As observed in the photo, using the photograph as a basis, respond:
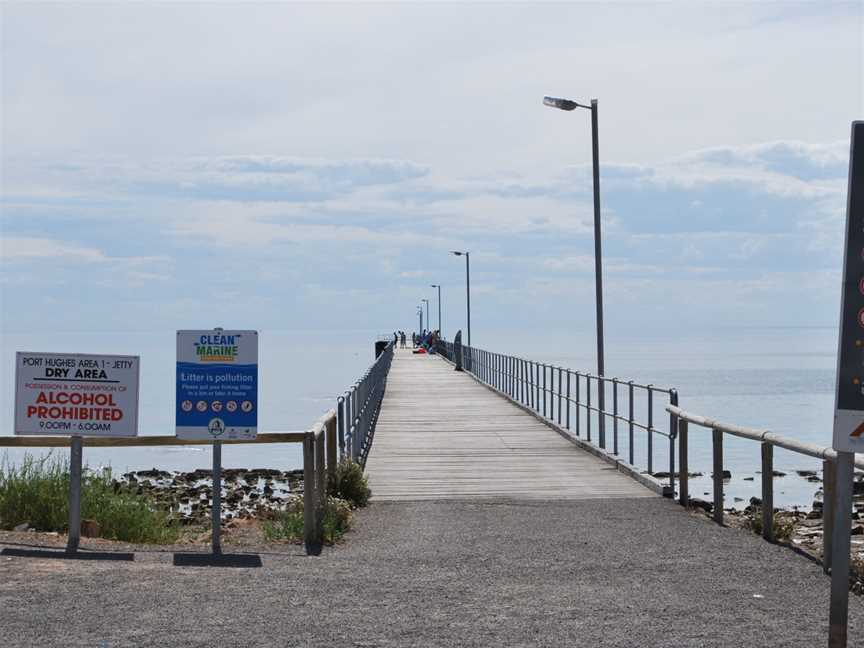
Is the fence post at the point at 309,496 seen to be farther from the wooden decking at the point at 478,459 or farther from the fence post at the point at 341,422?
the wooden decking at the point at 478,459

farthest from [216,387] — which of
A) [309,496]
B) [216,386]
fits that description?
[309,496]

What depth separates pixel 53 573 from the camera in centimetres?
893

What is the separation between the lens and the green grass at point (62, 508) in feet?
42.7

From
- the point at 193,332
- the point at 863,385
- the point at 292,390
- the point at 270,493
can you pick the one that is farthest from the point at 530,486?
the point at 292,390

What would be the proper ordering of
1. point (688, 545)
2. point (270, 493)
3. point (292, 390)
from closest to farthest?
1. point (688, 545)
2. point (270, 493)
3. point (292, 390)

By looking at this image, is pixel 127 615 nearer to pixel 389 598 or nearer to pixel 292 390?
pixel 389 598

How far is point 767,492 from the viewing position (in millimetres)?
11039

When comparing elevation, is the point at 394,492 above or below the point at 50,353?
below

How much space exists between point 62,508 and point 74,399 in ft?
10.7

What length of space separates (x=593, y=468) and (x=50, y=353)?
929cm

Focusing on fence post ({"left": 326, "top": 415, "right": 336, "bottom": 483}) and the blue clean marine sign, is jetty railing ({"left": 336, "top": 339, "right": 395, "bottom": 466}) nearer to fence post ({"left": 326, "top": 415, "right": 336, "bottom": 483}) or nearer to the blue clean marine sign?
fence post ({"left": 326, "top": 415, "right": 336, "bottom": 483})

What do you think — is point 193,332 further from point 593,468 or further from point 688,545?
point 593,468

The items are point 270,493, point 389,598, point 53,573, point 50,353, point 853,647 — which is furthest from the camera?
point 270,493

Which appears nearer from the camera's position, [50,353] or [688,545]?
[50,353]
